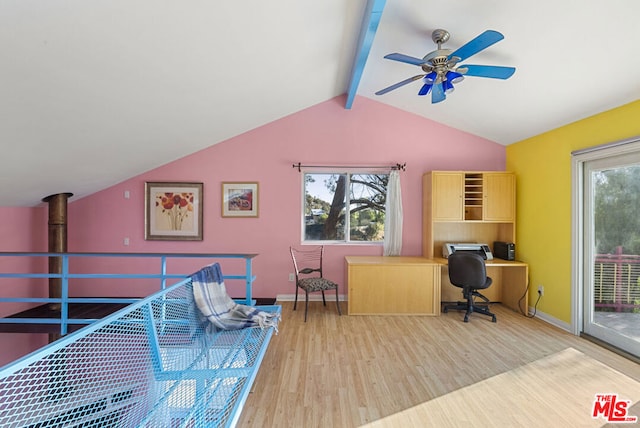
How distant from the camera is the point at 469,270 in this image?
3.59 metres

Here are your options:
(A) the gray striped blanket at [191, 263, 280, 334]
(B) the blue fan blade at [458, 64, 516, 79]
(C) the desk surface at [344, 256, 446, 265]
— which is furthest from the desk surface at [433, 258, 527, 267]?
(A) the gray striped blanket at [191, 263, 280, 334]

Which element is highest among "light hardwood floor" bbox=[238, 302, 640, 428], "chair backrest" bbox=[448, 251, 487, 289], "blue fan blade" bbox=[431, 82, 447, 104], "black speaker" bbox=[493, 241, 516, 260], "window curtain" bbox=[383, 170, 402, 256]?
"blue fan blade" bbox=[431, 82, 447, 104]

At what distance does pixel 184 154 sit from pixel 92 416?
381cm

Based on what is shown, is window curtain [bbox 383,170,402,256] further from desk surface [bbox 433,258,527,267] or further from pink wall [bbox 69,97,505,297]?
desk surface [bbox 433,258,527,267]

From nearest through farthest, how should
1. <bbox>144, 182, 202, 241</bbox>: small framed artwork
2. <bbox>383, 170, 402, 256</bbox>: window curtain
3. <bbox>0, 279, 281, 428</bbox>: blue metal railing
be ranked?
<bbox>0, 279, 281, 428</bbox>: blue metal railing
<bbox>383, 170, 402, 256</bbox>: window curtain
<bbox>144, 182, 202, 241</bbox>: small framed artwork

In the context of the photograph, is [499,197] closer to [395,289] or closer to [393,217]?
[393,217]

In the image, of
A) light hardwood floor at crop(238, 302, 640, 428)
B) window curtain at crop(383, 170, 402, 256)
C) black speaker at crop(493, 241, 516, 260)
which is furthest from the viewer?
window curtain at crop(383, 170, 402, 256)

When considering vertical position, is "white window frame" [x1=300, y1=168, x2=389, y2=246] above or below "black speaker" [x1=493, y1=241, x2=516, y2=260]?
above

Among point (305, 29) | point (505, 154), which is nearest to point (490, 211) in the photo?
point (505, 154)

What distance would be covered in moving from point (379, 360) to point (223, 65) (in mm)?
2902

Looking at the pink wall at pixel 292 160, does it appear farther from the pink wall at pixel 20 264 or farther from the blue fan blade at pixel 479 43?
the blue fan blade at pixel 479 43

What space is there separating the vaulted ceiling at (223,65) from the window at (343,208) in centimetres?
129

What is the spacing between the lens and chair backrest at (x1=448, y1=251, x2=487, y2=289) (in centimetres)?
356

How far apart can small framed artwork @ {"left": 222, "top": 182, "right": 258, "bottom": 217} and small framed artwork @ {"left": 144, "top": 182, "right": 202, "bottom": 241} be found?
1.22ft
